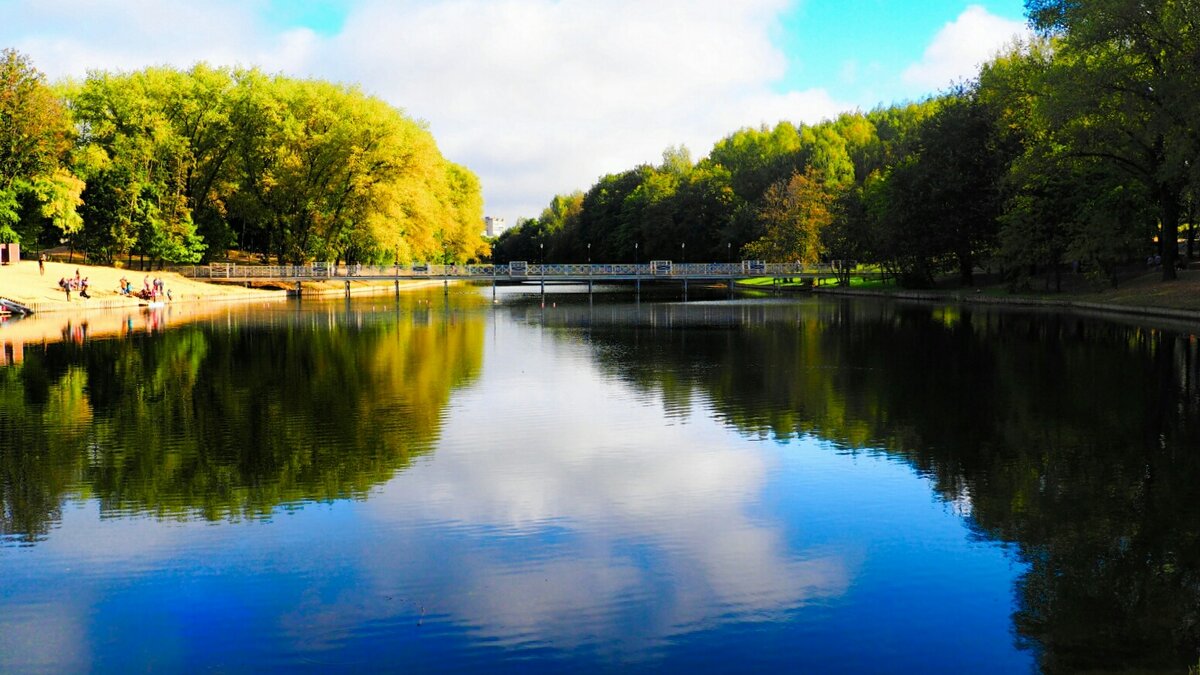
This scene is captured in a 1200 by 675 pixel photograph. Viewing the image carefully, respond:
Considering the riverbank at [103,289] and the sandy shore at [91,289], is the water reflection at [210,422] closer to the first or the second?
the sandy shore at [91,289]

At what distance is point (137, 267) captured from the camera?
234 feet

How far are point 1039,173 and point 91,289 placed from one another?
50.0m

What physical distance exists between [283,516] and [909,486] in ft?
23.4

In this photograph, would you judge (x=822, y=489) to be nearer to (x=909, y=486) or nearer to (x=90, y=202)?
(x=909, y=486)

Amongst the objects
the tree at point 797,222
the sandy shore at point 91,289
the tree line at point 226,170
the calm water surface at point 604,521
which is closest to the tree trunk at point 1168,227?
the calm water surface at point 604,521

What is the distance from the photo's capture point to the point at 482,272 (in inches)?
3118

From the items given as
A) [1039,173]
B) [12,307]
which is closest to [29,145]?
[12,307]

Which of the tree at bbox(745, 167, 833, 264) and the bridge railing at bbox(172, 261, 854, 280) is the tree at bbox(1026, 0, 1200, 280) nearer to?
the bridge railing at bbox(172, 261, 854, 280)

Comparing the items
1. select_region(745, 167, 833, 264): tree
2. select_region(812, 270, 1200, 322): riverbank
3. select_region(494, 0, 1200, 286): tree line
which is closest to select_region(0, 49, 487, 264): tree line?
select_region(745, 167, 833, 264): tree

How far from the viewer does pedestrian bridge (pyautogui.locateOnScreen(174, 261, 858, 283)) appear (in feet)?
236

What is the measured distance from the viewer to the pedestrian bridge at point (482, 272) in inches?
2830

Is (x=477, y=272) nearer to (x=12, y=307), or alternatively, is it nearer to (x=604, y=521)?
(x=12, y=307)

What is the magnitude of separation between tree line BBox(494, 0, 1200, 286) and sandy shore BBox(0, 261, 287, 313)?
43.6 m

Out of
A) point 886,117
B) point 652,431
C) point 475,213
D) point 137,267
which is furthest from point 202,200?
point 886,117
